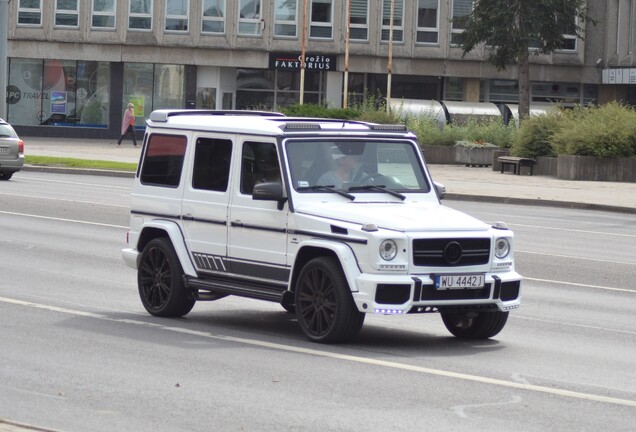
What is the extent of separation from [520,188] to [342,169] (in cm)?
2423

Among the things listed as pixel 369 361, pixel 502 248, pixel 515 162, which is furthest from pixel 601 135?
pixel 369 361

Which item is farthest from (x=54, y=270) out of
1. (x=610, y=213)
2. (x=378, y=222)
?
(x=610, y=213)

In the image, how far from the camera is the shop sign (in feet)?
214

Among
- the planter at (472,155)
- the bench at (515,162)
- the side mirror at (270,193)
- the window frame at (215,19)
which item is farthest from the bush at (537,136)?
the side mirror at (270,193)

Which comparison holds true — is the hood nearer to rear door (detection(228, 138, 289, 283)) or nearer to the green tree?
rear door (detection(228, 138, 289, 283))

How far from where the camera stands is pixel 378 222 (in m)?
10.3

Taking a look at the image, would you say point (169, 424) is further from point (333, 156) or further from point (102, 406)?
point (333, 156)

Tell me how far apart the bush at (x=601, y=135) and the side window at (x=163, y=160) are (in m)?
26.6

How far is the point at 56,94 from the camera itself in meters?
65.9

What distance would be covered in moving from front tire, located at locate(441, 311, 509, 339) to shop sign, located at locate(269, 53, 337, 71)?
2154 inches

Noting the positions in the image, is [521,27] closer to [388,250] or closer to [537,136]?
[537,136]

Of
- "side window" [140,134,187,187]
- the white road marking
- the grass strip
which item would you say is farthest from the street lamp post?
the white road marking

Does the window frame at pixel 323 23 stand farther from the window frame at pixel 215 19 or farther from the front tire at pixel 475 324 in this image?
the front tire at pixel 475 324

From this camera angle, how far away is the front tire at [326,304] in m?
10.2
